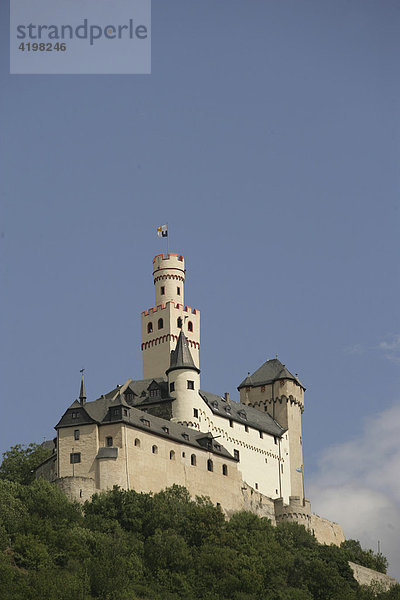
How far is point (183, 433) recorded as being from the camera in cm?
12756

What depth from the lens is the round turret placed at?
148750 millimetres

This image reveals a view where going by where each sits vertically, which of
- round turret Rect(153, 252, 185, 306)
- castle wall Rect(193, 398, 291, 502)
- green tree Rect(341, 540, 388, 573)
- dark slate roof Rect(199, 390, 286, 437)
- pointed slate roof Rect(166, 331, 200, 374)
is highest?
round turret Rect(153, 252, 185, 306)

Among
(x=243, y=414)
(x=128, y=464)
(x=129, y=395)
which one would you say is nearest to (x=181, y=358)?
(x=129, y=395)

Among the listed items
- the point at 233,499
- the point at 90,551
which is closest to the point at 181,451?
the point at 233,499

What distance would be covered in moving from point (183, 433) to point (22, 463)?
1470cm

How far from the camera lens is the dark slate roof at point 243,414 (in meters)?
138

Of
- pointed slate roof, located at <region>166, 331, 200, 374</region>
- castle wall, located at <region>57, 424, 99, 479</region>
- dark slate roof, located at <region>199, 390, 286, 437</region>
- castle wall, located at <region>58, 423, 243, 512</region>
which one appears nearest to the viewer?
castle wall, located at <region>58, 423, 243, 512</region>

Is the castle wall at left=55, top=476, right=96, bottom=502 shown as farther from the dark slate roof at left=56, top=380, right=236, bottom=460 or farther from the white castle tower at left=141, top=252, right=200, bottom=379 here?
the white castle tower at left=141, top=252, right=200, bottom=379

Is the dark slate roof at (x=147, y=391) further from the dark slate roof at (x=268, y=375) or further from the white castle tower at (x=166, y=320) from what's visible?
the dark slate roof at (x=268, y=375)

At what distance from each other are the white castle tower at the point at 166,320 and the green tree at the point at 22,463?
17.4 meters

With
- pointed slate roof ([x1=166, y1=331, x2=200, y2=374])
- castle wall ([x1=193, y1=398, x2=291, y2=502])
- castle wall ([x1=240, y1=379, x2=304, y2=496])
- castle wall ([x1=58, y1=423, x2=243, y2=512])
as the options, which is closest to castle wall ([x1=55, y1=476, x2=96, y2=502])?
castle wall ([x1=58, y1=423, x2=243, y2=512])

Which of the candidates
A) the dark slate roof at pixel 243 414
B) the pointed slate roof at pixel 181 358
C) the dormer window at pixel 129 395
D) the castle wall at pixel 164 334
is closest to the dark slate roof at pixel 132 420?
the dormer window at pixel 129 395

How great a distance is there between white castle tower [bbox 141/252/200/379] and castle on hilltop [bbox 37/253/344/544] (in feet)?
0.34

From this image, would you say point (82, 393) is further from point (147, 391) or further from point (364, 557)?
point (364, 557)
